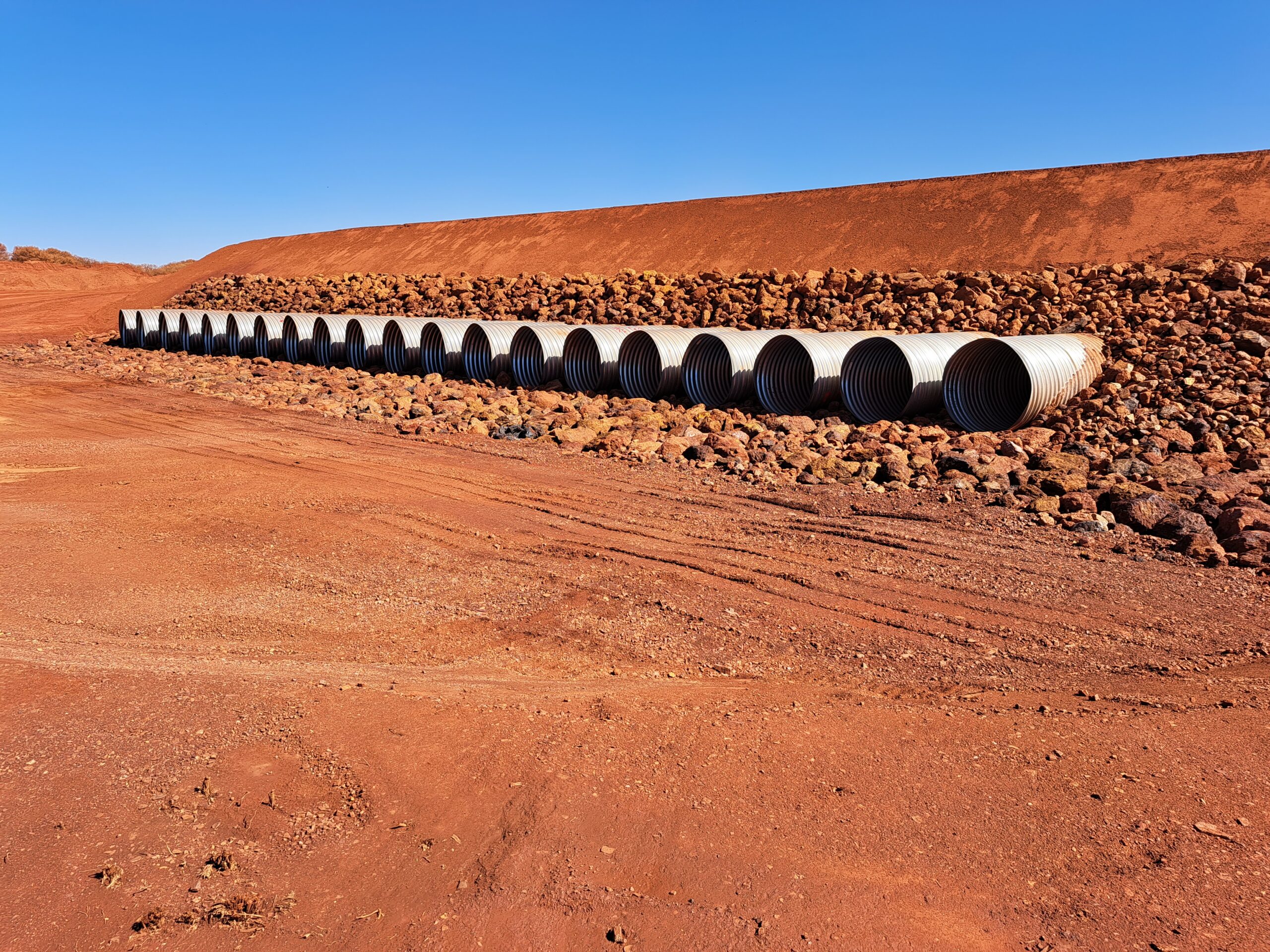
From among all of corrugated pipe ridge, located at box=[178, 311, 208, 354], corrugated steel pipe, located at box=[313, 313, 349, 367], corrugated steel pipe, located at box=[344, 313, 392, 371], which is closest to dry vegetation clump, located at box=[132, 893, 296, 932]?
corrugated steel pipe, located at box=[344, 313, 392, 371]

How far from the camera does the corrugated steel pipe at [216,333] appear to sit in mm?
23953

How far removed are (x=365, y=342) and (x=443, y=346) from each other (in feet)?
8.62

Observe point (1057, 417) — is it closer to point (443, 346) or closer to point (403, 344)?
point (443, 346)

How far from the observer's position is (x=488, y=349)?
17.0 metres

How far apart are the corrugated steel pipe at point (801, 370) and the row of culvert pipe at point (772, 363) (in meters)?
0.02

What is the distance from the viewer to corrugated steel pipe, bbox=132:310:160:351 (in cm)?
2630

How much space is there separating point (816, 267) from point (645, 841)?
24.7 m

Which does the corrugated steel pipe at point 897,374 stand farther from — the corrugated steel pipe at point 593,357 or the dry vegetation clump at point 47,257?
the dry vegetation clump at point 47,257

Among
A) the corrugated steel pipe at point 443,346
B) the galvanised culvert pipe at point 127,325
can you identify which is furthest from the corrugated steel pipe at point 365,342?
the galvanised culvert pipe at point 127,325

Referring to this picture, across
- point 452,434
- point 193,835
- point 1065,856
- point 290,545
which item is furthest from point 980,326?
point 193,835

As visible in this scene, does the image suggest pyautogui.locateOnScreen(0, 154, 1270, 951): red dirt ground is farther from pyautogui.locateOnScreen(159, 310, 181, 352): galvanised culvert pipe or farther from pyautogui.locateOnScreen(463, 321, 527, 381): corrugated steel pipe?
pyautogui.locateOnScreen(159, 310, 181, 352): galvanised culvert pipe

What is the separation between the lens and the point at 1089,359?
12.1m

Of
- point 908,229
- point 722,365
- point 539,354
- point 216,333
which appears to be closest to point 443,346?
point 539,354

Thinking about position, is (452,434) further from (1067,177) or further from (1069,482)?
(1067,177)
